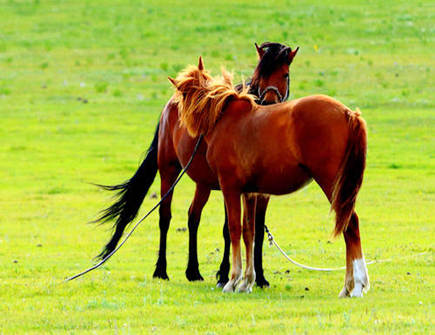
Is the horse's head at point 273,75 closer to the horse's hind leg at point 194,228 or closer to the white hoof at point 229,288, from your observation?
the horse's hind leg at point 194,228

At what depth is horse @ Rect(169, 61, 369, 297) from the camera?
25.3 feet

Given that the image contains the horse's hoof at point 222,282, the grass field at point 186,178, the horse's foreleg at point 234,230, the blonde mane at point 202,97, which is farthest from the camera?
the horse's hoof at point 222,282

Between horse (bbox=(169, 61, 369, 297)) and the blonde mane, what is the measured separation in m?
0.01

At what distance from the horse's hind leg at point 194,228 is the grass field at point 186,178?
0.73 ft

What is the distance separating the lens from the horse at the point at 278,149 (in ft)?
25.3

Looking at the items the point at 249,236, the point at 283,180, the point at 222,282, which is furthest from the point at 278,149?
the point at 222,282

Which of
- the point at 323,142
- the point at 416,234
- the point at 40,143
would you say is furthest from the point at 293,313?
the point at 40,143

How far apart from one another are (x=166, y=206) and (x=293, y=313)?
3.79 metres

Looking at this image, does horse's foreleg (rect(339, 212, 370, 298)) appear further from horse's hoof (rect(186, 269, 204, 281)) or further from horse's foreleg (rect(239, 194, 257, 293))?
horse's hoof (rect(186, 269, 204, 281))

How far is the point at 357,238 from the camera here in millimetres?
7844

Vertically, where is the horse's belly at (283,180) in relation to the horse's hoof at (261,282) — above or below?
above

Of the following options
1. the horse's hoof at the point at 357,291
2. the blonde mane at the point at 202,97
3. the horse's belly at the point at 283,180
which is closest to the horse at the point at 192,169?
the blonde mane at the point at 202,97

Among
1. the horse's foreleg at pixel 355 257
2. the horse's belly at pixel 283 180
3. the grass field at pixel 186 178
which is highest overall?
the horse's belly at pixel 283 180

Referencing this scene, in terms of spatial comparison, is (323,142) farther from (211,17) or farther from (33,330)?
(211,17)
